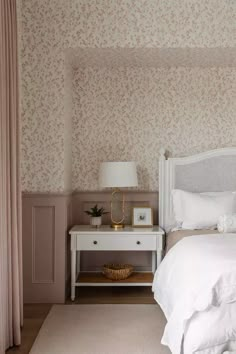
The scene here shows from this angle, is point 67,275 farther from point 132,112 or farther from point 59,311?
point 132,112

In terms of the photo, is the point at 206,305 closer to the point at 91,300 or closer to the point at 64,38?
the point at 91,300

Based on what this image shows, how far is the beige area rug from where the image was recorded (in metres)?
3.04

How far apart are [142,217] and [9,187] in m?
1.80

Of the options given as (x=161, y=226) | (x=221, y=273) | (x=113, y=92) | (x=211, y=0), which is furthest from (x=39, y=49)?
(x=221, y=273)

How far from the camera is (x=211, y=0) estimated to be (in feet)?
13.3

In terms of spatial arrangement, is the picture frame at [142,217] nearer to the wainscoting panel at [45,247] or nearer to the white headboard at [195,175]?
the white headboard at [195,175]

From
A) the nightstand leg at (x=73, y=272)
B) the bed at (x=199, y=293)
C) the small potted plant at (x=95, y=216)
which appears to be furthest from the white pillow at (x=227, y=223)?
the nightstand leg at (x=73, y=272)

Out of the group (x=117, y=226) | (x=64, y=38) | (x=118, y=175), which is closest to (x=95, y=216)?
(x=117, y=226)

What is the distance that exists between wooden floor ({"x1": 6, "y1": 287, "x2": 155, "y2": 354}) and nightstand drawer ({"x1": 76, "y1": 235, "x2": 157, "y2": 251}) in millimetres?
489

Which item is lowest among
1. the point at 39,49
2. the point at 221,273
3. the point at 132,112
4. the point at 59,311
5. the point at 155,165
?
the point at 59,311

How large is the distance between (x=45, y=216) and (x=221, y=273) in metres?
2.05

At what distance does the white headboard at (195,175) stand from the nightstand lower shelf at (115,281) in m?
0.54

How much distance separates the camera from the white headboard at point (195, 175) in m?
4.53

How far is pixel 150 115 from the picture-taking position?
4.67 metres
